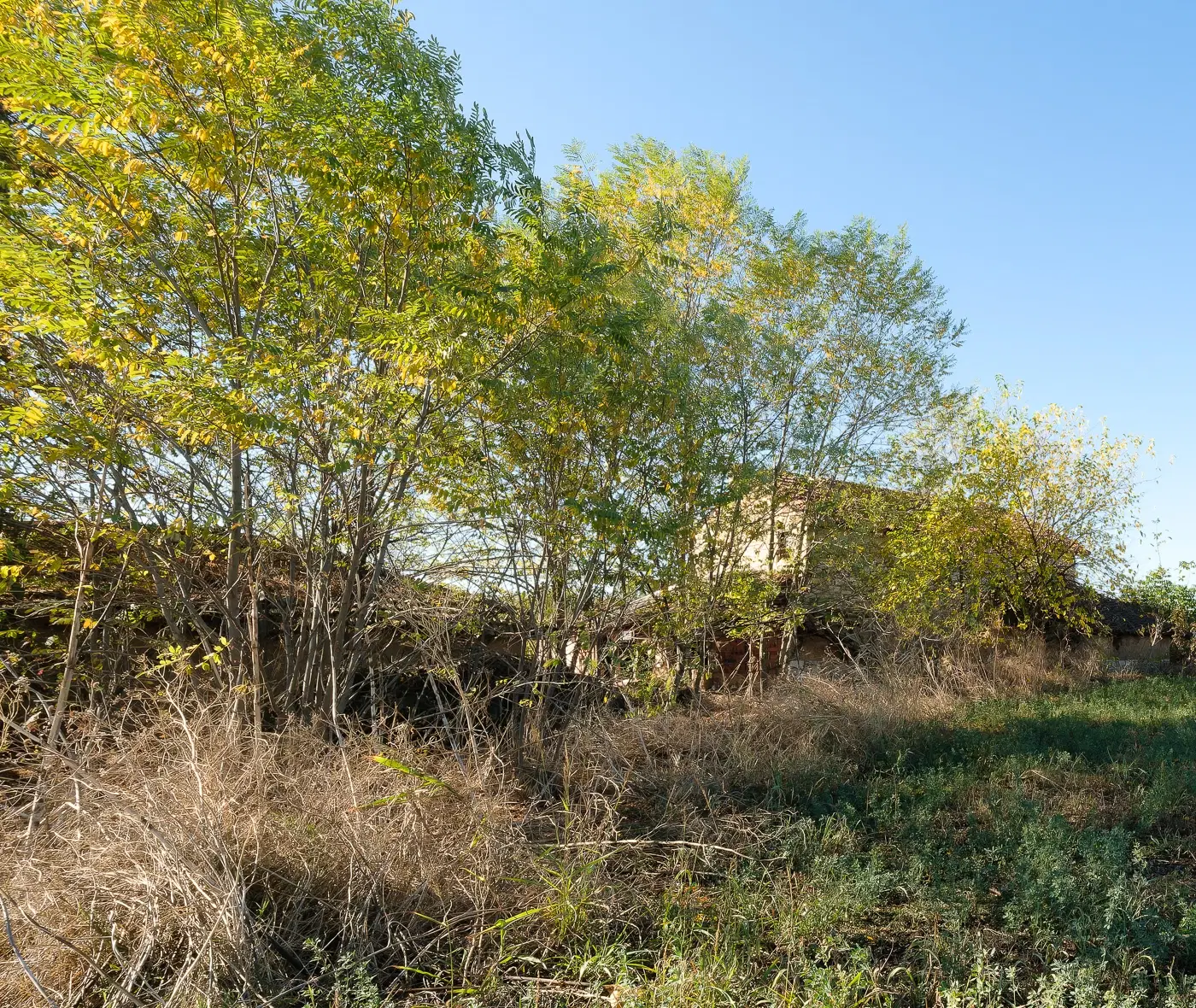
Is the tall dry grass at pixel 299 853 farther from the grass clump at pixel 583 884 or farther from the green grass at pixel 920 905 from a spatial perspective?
the green grass at pixel 920 905

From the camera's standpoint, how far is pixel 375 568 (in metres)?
6.52

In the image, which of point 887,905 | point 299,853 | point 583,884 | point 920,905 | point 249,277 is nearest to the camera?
point 299,853

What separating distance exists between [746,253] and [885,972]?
10.2 m

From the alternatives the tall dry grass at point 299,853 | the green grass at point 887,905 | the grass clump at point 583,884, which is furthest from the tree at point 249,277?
the green grass at point 887,905

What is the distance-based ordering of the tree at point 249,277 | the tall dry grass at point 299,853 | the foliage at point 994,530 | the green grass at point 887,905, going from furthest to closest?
the foliage at point 994,530 → the tree at point 249,277 → the green grass at point 887,905 → the tall dry grass at point 299,853

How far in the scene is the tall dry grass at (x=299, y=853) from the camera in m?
3.51

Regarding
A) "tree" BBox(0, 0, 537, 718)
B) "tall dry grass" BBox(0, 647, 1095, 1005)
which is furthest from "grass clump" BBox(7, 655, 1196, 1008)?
"tree" BBox(0, 0, 537, 718)

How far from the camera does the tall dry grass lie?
3510mm

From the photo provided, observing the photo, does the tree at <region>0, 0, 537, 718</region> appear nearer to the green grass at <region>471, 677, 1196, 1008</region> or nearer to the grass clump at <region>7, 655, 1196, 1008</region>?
the grass clump at <region>7, 655, 1196, 1008</region>

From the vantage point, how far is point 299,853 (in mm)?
4070

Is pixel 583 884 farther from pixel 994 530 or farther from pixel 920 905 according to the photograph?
pixel 994 530

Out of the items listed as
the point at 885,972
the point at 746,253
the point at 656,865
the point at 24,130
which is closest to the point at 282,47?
the point at 24,130

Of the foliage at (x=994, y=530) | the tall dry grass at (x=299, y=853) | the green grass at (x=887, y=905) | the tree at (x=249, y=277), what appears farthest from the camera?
the foliage at (x=994, y=530)

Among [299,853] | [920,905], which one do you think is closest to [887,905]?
[920,905]
